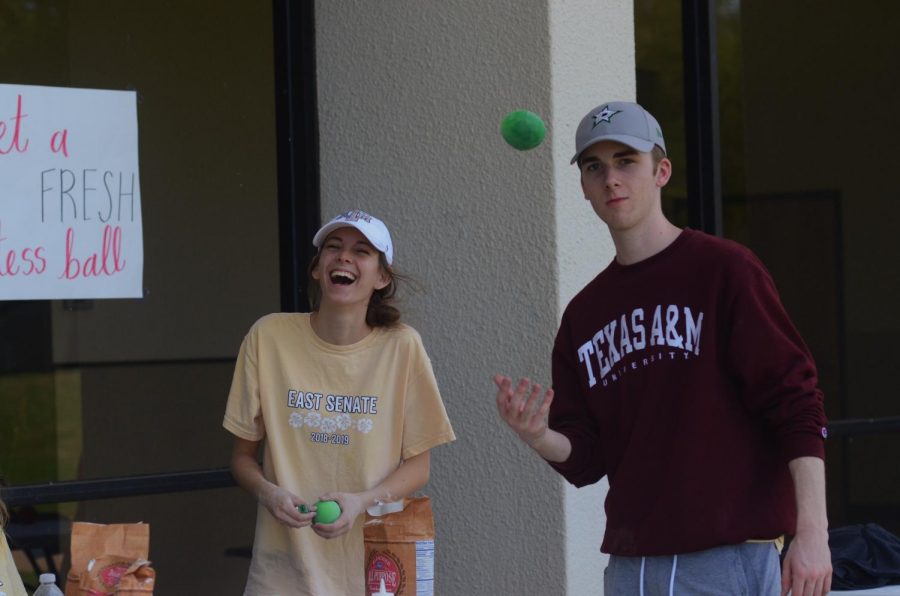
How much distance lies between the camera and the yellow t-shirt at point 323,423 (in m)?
3.39

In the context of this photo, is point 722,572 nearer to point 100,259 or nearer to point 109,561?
point 109,561

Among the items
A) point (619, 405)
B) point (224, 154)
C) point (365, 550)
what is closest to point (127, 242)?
point (224, 154)

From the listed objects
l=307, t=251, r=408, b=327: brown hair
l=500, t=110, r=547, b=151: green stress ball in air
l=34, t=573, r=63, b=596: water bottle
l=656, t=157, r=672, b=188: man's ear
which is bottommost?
l=34, t=573, r=63, b=596: water bottle

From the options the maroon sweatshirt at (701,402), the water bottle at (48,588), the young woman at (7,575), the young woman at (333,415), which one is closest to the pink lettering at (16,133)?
the young woman at (333,415)

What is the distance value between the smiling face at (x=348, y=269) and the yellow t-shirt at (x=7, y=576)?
1029mm

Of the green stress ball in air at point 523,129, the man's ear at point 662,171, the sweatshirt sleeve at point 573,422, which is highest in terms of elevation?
the green stress ball in air at point 523,129

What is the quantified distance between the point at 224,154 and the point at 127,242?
3.34 feet

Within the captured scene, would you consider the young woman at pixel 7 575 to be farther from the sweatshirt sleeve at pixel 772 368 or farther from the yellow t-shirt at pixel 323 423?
the sweatshirt sleeve at pixel 772 368

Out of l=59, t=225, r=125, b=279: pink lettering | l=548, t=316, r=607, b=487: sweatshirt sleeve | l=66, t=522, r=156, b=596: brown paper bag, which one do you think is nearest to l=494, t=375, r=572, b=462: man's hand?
l=548, t=316, r=607, b=487: sweatshirt sleeve

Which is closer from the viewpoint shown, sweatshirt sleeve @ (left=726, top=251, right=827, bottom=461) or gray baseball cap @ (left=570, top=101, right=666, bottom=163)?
Result: sweatshirt sleeve @ (left=726, top=251, right=827, bottom=461)

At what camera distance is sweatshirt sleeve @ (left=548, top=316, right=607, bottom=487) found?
298 centimetres

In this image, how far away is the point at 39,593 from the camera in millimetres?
3211

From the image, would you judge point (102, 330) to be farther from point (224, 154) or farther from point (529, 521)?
point (529, 521)

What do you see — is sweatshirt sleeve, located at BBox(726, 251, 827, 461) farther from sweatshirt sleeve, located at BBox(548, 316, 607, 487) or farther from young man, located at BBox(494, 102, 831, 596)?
sweatshirt sleeve, located at BBox(548, 316, 607, 487)
